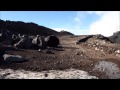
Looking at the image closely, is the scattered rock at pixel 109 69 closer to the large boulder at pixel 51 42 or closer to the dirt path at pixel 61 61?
the dirt path at pixel 61 61

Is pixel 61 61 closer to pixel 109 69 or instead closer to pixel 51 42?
pixel 109 69

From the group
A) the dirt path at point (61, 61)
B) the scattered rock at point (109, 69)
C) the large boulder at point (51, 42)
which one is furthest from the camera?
the large boulder at point (51, 42)

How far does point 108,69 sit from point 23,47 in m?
3.65

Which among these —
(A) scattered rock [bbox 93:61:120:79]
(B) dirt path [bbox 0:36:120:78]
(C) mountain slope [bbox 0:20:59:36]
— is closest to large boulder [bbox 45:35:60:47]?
(B) dirt path [bbox 0:36:120:78]

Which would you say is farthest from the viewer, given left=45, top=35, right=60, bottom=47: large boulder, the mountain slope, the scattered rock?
the mountain slope

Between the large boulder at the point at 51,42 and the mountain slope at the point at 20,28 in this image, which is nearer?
the large boulder at the point at 51,42

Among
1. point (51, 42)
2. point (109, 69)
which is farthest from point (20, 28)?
point (109, 69)

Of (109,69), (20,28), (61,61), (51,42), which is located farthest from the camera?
(20,28)

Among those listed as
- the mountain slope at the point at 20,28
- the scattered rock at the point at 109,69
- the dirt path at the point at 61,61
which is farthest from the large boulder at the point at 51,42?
the mountain slope at the point at 20,28

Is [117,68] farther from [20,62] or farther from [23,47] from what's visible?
[23,47]

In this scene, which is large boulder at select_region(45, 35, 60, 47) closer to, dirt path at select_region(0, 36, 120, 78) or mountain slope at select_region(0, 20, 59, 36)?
dirt path at select_region(0, 36, 120, 78)

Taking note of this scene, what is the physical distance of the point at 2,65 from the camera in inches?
253
